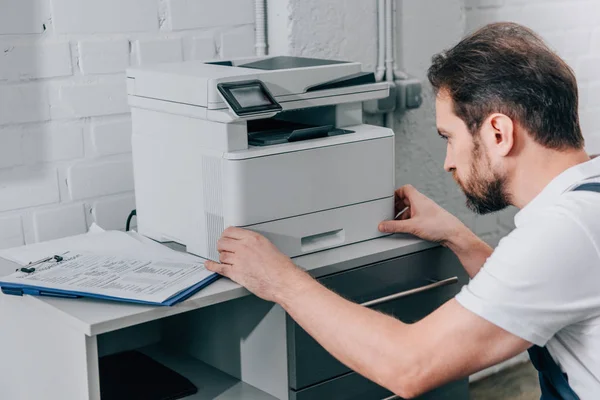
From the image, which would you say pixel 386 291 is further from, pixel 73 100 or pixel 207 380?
pixel 73 100

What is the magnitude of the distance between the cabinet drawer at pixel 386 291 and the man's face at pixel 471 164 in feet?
0.98

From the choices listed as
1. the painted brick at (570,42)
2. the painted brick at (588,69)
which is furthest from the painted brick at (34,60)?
the painted brick at (588,69)

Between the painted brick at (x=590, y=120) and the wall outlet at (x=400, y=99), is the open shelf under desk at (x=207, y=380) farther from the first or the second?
the painted brick at (x=590, y=120)

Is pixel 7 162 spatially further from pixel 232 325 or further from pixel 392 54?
pixel 392 54

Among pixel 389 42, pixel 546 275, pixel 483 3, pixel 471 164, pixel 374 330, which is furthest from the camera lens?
pixel 483 3

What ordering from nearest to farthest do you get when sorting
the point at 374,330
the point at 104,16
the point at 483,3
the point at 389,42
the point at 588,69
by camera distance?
the point at 374,330
the point at 104,16
the point at 389,42
the point at 483,3
the point at 588,69

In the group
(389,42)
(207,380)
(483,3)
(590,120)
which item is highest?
(483,3)

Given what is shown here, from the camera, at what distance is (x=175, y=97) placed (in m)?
1.69

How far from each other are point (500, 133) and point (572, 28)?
1725mm

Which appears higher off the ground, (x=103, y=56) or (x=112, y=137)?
(x=103, y=56)

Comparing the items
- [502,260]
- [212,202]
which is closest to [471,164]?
[502,260]

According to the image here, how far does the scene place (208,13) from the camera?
2.17 m

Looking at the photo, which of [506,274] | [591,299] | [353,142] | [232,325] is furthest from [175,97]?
[591,299]

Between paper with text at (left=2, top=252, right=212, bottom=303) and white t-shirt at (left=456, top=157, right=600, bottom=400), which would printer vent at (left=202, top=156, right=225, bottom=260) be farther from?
white t-shirt at (left=456, top=157, right=600, bottom=400)
